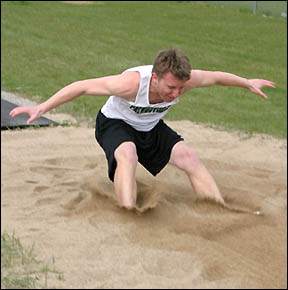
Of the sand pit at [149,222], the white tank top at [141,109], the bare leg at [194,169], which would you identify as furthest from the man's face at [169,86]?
the sand pit at [149,222]

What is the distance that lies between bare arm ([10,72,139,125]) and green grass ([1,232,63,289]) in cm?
114

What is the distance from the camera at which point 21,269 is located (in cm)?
505

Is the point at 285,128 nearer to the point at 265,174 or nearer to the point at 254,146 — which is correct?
the point at 254,146

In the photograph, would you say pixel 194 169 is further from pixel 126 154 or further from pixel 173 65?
pixel 173 65

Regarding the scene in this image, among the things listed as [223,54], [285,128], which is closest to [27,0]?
[223,54]

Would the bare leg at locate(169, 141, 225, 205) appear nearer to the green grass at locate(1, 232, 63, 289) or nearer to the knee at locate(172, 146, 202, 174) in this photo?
the knee at locate(172, 146, 202, 174)

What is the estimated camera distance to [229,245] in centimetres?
549

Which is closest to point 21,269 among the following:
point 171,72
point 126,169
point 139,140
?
point 126,169

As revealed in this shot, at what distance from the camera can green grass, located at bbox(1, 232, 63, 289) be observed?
484 centimetres

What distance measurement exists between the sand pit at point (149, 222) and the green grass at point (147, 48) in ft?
6.34

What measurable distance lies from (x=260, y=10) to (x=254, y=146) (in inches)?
416

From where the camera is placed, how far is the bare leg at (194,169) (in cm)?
580

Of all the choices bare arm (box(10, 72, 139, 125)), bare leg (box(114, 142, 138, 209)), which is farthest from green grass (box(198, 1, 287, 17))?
bare arm (box(10, 72, 139, 125))

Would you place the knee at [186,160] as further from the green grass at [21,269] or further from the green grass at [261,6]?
the green grass at [261,6]
